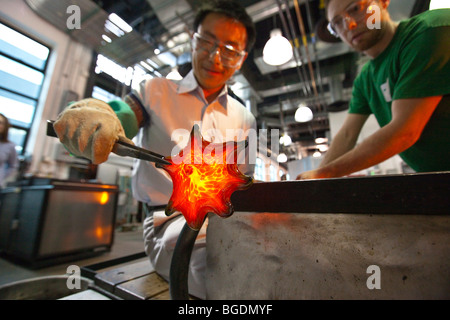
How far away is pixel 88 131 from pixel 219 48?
754 millimetres

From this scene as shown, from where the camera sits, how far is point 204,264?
0.73 m

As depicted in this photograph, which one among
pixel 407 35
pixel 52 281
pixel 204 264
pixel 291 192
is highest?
pixel 407 35

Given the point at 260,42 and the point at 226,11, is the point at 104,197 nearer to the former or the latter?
the point at 226,11

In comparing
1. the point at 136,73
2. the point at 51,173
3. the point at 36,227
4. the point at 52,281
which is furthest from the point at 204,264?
the point at 51,173

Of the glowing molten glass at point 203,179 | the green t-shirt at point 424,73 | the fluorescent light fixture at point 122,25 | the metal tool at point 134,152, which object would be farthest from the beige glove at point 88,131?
the fluorescent light fixture at point 122,25

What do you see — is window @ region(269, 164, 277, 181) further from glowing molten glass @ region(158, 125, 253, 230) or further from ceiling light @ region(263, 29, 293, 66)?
ceiling light @ region(263, 29, 293, 66)

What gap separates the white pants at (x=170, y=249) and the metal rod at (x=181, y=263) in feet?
0.69

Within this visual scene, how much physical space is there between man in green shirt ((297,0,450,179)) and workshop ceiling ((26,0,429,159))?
747mm

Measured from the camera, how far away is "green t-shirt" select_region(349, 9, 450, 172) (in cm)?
77

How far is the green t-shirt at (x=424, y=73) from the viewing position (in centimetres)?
77

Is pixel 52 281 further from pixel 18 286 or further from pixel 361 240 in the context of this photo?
pixel 361 240

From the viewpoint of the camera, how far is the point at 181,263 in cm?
51

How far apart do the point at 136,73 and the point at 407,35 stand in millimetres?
1267

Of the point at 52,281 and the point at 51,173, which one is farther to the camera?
the point at 51,173
